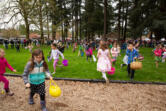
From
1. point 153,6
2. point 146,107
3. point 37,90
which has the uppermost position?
point 153,6

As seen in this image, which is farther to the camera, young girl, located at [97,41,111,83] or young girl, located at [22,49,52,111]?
young girl, located at [97,41,111,83]

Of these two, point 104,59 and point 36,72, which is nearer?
point 36,72

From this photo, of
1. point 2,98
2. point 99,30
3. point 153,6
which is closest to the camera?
point 2,98

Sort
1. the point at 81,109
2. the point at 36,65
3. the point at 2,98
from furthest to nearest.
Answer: the point at 2,98 < the point at 81,109 < the point at 36,65

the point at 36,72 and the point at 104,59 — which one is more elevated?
the point at 104,59

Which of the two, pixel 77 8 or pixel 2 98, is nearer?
pixel 2 98

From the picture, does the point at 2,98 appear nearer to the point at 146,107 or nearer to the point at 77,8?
A: the point at 146,107

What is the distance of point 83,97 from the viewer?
14.5 ft

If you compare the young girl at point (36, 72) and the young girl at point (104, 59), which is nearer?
the young girl at point (36, 72)

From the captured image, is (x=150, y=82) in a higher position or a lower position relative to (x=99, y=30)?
lower

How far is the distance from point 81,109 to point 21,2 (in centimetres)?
2209

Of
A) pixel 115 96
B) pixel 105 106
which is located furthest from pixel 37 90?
pixel 115 96

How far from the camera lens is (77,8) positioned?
36.1m

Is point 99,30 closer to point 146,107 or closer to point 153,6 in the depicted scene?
point 153,6
